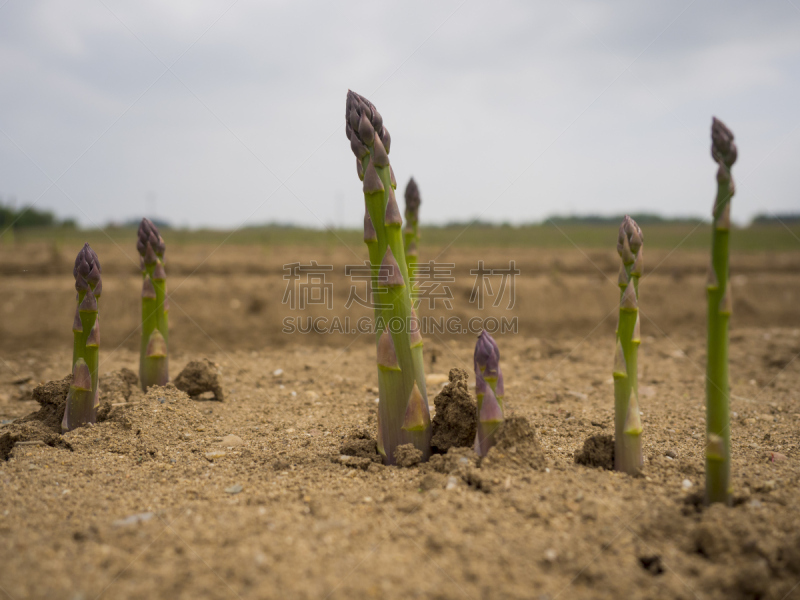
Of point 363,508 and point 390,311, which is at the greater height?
point 390,311

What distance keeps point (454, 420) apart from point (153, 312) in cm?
355

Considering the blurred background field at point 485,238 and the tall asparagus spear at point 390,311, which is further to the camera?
the blurred background field at point 485,238

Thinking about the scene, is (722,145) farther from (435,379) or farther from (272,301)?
(272,301)

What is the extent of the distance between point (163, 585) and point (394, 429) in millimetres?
1647

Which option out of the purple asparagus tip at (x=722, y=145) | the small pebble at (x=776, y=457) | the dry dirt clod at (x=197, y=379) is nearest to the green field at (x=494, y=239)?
the dry dirt clod at (x=197, y=379)

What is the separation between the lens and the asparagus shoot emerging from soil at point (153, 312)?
16.9ft

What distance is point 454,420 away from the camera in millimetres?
3479

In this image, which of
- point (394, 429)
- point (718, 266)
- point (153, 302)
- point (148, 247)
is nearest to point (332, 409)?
point (394, 429)

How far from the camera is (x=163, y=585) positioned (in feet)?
7.01

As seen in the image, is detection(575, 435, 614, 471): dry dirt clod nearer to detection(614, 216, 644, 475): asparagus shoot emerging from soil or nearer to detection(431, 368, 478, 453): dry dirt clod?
detection(614, 216, 644, 475): asparagus shoot emerging from soil

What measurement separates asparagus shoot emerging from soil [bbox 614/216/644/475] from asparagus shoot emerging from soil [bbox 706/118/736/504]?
0.44 meters

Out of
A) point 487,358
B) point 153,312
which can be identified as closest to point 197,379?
point 153,312

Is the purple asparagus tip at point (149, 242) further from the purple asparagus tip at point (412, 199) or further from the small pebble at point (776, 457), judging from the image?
the small pebble at point (776, 457)

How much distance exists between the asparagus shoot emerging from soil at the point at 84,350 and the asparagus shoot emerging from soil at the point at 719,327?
4618 mm
